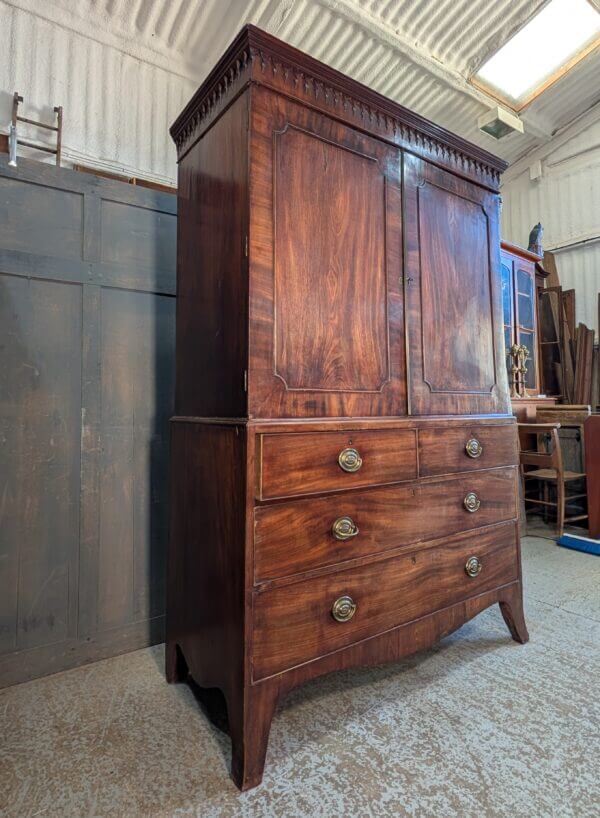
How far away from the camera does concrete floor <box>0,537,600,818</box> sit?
1.04 meters

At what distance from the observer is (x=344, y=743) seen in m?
1.23

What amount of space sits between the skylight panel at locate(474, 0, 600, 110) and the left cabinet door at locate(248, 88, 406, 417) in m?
3.44

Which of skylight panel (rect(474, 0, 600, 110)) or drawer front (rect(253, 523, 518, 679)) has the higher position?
skylight panel (rect(474, 0, 600, 110))

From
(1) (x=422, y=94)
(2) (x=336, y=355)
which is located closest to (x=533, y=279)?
(1) (x=422, y=94)

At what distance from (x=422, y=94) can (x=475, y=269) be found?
10.0ft

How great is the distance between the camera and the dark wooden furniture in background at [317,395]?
3.72 feet

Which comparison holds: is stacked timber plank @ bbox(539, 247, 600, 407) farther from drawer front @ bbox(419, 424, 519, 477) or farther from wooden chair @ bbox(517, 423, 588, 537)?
drawer front @ bbox(419, 424, 519, 477)

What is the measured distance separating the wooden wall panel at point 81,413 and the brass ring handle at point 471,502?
1.21m

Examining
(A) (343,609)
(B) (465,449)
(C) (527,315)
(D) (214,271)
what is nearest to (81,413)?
(D) (214,271)

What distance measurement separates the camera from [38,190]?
5.21 ft

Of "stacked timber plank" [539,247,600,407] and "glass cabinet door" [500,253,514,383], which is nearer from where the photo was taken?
"glass cabinet door" [500,253,514,383]

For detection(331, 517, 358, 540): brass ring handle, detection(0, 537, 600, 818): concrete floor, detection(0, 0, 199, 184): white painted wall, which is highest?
detection(0, 0, 199, 184): white painted wall

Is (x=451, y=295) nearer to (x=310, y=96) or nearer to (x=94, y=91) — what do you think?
(x=310, y=96)

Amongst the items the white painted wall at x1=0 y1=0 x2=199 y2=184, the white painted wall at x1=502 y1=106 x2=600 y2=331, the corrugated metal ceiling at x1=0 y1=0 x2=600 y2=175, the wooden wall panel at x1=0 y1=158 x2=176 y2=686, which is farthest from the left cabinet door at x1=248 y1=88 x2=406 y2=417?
the white painted wall at x1=502 y1=106 x2=600 y2=331
